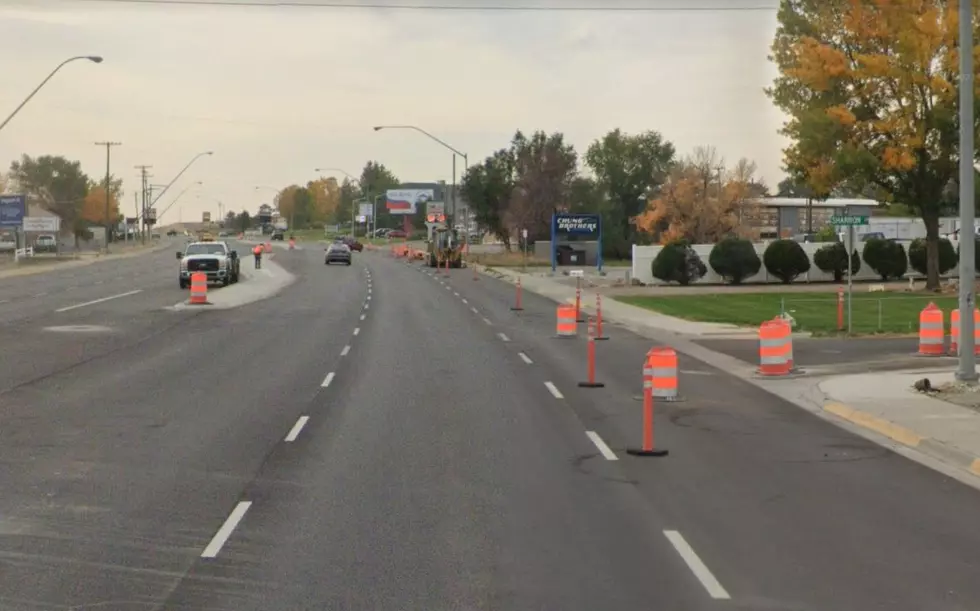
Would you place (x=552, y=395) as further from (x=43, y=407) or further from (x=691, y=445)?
(x=43, y=407)

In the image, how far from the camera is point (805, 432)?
52.7 ft

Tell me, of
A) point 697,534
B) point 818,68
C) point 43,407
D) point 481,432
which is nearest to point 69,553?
point 697,534

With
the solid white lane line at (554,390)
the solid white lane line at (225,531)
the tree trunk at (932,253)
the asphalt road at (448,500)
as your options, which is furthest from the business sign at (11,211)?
the solid white lane line at (225,531)

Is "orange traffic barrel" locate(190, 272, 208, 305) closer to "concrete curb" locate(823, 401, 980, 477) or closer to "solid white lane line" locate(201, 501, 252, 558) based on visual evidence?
"concrete curb" locate(823, 401, 980, 477)

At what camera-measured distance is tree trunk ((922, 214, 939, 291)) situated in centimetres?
4909

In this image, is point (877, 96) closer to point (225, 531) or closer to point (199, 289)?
point (199, 289)

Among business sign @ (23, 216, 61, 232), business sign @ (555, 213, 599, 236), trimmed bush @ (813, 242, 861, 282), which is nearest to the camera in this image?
trimmed bush @ (813, 242, 861, 282)

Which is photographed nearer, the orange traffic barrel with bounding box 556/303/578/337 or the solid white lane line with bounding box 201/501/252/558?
the solid white lane line with bounding box 201/501/252/558

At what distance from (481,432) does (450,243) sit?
73.0m

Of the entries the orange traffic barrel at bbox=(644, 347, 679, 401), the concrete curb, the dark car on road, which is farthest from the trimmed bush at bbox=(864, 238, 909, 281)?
the orange traffic barrel at bbox=(644, 347, 679, 401)

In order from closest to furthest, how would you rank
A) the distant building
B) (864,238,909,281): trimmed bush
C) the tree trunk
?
the tree trunk
(864,238,909,281): trimmed bush
the distant building

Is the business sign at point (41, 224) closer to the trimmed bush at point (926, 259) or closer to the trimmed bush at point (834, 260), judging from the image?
the trimmed bush at point (834, 260)

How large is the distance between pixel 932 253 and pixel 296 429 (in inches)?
1540

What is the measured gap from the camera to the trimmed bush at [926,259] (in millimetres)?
56781
